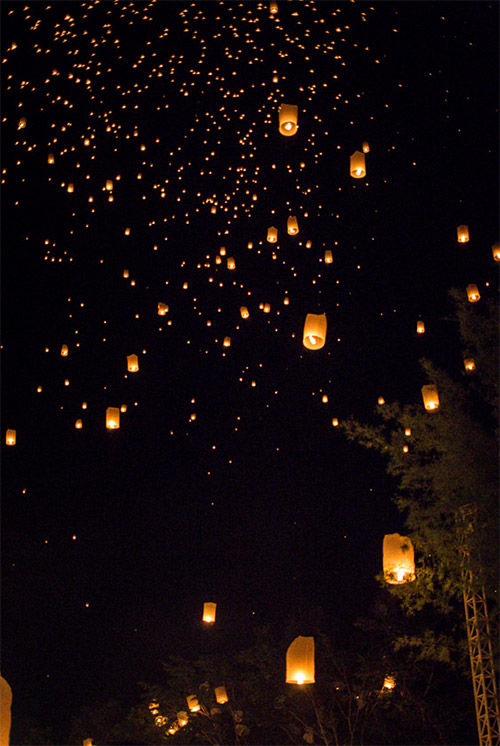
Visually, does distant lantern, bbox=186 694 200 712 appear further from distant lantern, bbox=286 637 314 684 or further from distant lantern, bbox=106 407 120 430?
distant lantern, bbox=106 407 120 430

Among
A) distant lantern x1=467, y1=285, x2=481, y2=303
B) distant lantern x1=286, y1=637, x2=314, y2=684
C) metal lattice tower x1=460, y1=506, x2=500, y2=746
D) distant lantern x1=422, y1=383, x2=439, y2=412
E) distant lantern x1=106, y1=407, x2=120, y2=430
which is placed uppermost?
distant lantern x1=467, y1=285, x2=481, y2=303

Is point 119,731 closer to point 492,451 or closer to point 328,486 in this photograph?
point 328,486

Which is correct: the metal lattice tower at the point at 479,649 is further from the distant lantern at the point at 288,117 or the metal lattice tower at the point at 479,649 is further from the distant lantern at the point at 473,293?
the distant lantern at the point at 288,117

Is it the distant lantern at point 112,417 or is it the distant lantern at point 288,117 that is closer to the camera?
the distant lantern at point 288,117

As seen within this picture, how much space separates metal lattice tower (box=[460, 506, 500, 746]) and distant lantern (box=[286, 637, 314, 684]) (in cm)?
161

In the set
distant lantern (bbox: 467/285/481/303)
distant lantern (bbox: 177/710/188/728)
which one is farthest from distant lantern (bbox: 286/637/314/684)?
distant lantern (bbox: 177/710/188/728)

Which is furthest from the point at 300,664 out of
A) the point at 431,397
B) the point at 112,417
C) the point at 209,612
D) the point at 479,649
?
the point at 209,612

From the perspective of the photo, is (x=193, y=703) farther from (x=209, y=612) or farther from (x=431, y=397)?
(x=431, y=397)

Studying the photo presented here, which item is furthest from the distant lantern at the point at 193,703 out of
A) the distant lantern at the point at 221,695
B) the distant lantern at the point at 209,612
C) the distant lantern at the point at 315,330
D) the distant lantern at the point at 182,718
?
the distant lantern at the point at 315,330

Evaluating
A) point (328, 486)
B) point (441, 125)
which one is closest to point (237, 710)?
point (328, 486)

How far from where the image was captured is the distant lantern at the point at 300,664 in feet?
20.4

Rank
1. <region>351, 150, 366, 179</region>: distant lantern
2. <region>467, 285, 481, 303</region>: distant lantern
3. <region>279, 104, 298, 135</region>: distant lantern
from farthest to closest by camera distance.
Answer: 1. <region>467, 285, 481, 303</region>: distant lantern
2. <region>351, 150, 366, 179</region>: distant lantern
3. <region>279, 104, 298, 135</region>: distant lantern

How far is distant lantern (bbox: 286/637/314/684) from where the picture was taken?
6215 mm

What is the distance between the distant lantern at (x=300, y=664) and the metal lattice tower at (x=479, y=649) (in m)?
1.61
